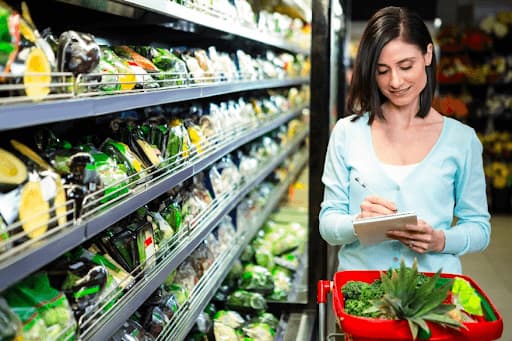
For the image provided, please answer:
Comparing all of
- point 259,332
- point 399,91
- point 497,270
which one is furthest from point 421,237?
point 497,270

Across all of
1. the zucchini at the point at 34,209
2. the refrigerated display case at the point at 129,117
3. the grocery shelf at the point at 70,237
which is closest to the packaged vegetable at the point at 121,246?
the refrigerated display case at the point at 129,117

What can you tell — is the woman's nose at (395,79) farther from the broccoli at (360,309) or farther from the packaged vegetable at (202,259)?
the packaged vegetable at (202,259)

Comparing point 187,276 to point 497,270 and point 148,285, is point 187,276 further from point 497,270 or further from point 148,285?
point 497,270

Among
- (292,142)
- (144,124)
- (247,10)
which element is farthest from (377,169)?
(292,142)

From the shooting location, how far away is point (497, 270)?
17.4 ft

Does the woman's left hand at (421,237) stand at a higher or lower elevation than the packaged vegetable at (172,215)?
higher

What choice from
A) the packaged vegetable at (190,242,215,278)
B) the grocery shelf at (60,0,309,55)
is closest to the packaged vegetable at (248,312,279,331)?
the packaged vegetable at (190,242,215,278)

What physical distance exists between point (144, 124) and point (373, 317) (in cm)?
130

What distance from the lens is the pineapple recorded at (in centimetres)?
146

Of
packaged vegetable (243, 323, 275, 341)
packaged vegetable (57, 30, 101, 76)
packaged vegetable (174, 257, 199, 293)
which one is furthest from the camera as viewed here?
packaged vegetable (243, 323, 275, 341)

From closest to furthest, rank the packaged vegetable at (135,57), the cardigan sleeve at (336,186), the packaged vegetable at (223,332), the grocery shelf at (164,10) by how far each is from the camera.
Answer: the grocery shelf at (164,10)
the cardigan sleeve at (336,186)
the packaged vegetable at (135,57)
the packaged vegetable at (223,332)

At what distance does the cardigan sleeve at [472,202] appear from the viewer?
78.9 inches

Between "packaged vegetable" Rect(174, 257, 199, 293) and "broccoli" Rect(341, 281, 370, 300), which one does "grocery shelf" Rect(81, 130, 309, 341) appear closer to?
"packaged vegetable" Rect(174, 257, 199, 293)

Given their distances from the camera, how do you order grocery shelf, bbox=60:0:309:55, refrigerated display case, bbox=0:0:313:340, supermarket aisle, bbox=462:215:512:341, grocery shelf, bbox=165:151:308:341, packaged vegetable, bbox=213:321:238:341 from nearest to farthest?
1. refrigerated display case, bbox=0:0:313:340
2. grocery shelf, bbox=60:0:309:55
3. grocery shelf, bbox=165:151:308:341
4. packaged vegetable, bbox=213:321:238:341
5. supermarket aisle, bbox=462:215:512:341
